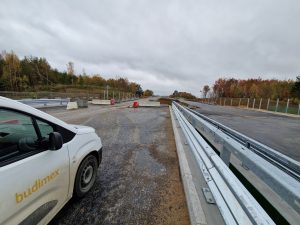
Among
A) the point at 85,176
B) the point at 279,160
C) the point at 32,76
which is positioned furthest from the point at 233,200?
the point at 32,76

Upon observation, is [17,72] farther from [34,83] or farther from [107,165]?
[107,165]

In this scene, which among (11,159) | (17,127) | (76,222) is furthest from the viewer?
(17,127)

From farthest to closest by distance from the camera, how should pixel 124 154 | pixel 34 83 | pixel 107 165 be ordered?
1. pixel 34 83
2. pixel 124 154
3. pixel 107 165

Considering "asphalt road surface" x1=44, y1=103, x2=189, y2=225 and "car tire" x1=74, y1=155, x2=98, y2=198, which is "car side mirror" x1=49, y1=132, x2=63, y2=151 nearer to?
"car tire" x1=74, y1=155, x2=98, y2=198

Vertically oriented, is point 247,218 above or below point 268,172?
below

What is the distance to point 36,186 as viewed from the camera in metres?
1.75

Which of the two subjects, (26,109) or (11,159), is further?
(26,109)

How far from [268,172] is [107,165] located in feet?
11.5

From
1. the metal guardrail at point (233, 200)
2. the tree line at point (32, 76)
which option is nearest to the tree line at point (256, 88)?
the metal guardrail at point (233, 200)

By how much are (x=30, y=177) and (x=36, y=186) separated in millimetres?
140

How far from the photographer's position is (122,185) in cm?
321

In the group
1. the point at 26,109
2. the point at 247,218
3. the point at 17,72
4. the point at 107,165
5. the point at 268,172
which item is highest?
the point at 17,72

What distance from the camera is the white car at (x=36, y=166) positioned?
153cm

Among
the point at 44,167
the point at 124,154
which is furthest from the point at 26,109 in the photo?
the point at 124,154
